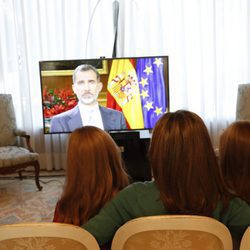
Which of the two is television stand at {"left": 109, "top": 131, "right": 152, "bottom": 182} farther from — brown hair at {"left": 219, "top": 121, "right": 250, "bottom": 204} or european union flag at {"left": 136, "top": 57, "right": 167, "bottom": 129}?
brown hair at {"left": 219, "top": 121, "right": 250, "bottom": 204}

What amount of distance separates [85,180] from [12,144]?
275 centimetres

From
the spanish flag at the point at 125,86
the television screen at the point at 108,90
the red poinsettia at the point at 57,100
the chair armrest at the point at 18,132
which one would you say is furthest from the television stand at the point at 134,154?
the chair armrest at the point at 18,132

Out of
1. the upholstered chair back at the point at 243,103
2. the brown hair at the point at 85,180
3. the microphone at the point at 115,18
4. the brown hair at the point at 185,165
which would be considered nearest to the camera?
the brown hair at the point at 185,165

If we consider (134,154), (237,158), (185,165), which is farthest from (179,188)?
(134,154)

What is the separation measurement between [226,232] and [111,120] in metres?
2.63

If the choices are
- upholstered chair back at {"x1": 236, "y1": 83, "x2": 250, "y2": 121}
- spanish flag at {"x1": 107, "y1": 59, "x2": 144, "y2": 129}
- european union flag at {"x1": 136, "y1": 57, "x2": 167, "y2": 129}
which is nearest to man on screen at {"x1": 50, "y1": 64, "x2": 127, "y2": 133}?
spanish flag at {"x1": 107, "y1": 59, "x2": 144, "y2": 129}

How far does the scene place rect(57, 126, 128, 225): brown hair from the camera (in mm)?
1245

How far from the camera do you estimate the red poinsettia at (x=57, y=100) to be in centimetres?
348

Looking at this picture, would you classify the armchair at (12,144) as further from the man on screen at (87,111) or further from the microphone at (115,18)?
the microphone at (115,18)

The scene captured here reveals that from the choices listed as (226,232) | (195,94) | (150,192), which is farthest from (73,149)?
(195,94)

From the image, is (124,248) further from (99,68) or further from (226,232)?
(99,68)

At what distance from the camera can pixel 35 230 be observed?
915 millimetres

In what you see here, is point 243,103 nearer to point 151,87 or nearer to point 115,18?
point 151,87

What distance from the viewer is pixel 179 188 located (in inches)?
44.2
